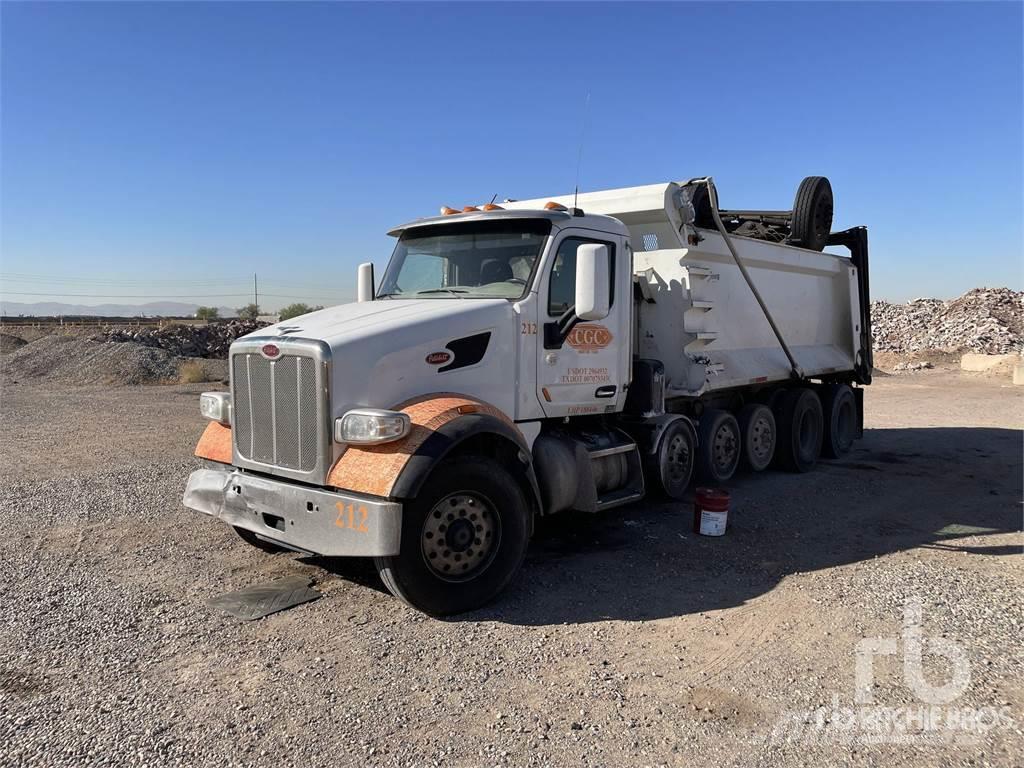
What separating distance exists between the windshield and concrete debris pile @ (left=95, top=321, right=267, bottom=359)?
23.1 meters

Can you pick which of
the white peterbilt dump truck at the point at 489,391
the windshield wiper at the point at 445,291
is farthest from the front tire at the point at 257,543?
the windshield wiper at the point at 445,291

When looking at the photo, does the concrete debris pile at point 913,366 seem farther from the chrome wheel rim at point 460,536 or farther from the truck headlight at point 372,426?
the truck headlight at point 372,426

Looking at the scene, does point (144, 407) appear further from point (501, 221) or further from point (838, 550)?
point (838, 550)

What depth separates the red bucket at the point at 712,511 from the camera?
21.0 ft

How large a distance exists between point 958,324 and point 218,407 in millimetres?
39855

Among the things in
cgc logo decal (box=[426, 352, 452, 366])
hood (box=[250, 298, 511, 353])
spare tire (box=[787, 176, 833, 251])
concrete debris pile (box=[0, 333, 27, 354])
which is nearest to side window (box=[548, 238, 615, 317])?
hood (box=[250, 298, 511, 353])

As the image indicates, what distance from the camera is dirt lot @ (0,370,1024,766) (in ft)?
10.7

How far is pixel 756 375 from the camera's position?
8883 millimetres

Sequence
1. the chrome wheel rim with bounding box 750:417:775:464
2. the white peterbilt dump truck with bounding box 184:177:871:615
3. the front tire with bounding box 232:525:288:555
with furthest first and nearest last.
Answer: the chrome wheel rim with bounding box 750:417:775:464
the front tire with bounding box 232:525:288:555
the white peterbilt dump truck with bounding box 184:177:871:615

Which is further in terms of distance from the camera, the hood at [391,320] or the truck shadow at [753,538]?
the truck shadow at [753,538]

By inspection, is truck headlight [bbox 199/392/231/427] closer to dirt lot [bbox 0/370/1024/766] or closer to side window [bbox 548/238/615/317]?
dirt lot [bbox 0/370/1024/766]

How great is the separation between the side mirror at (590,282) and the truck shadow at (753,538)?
6.62 feet

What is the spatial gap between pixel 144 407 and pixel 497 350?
12.3m

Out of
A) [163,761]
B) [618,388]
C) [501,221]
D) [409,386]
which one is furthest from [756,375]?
[163,761]
